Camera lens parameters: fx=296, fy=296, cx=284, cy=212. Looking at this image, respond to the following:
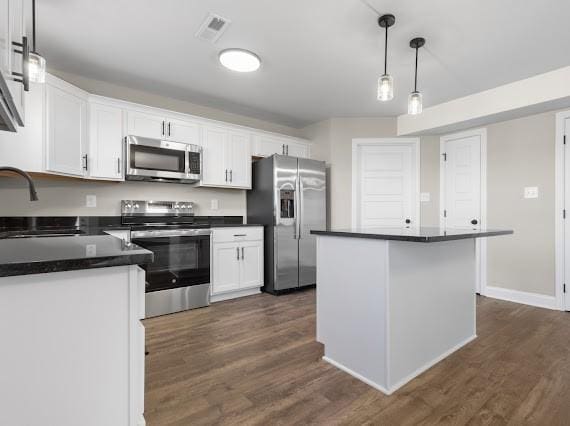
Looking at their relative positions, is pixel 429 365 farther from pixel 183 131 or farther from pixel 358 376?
pixel 183 131

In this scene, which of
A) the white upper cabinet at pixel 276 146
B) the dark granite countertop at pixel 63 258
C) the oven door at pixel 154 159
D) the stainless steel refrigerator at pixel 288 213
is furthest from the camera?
the white upper cabinet at pixel 276 146

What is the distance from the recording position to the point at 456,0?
199 cm

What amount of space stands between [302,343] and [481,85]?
10.9 feet

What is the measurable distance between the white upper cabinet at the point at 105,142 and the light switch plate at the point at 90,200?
1.11 ft

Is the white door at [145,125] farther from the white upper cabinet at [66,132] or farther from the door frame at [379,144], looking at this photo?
the door frame at [379,144]

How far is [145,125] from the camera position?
317 cm

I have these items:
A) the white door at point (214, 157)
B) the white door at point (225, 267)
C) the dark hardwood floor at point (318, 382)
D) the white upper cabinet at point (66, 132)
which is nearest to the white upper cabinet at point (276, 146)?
the white door at point (214, 157)

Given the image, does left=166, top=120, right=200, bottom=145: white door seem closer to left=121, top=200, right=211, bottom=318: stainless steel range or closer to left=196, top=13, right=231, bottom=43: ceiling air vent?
left=121, top=200, right=211, bottom=318: stainless steel range

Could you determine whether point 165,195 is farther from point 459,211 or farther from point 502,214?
point 502,214

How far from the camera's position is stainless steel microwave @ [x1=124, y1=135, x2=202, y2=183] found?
A: 3.06m

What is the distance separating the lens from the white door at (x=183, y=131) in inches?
131

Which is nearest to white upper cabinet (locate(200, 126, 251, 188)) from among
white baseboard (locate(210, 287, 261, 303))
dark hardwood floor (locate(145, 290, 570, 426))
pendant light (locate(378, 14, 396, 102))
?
white baseboard (locate(210, 287, 261, 303))

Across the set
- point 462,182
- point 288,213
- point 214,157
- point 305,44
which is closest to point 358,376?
point 288,213

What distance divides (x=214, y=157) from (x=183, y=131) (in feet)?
1.50
